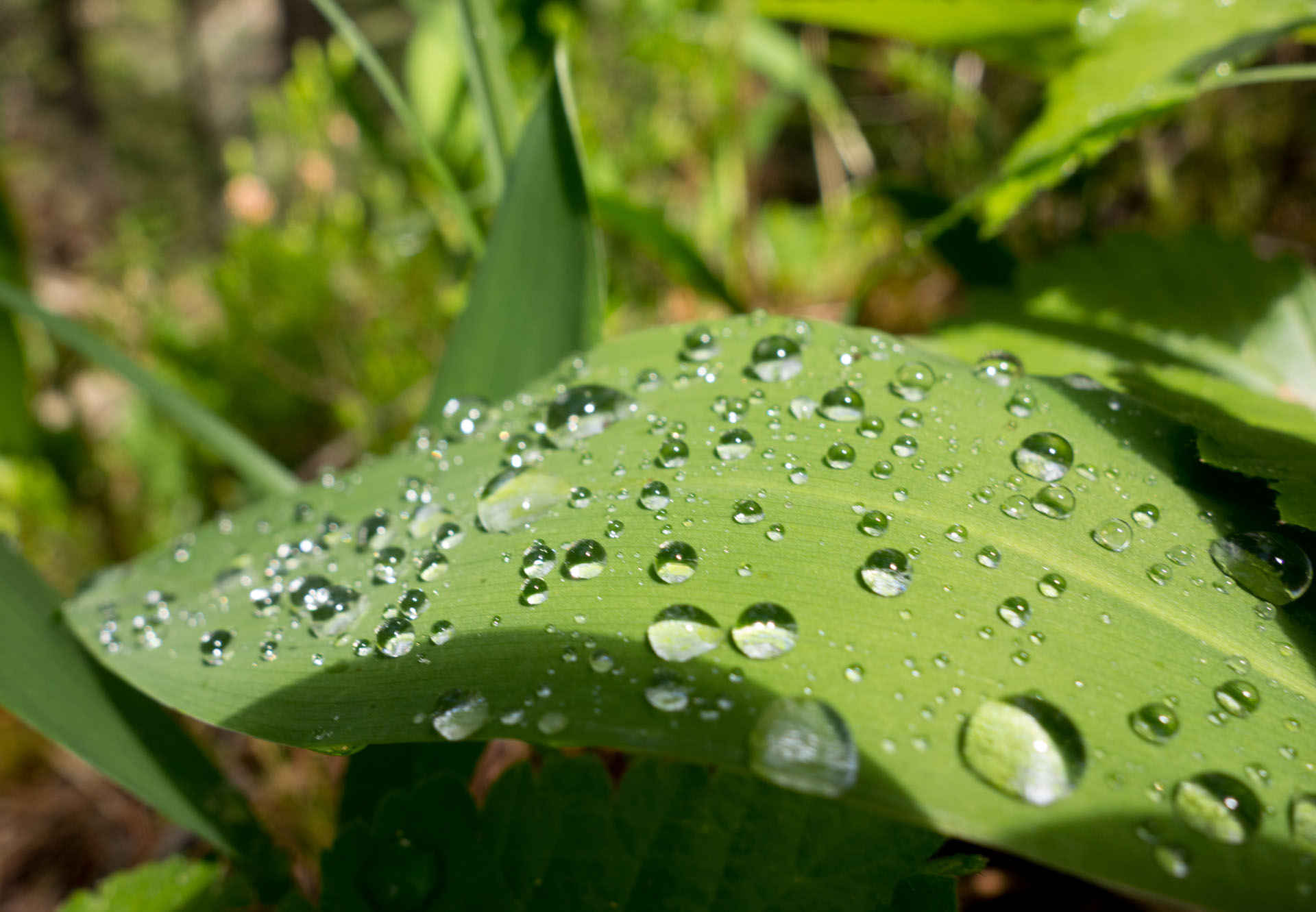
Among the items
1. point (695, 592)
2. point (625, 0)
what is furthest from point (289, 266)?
point (695, 592)

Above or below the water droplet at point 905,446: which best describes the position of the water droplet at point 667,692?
below

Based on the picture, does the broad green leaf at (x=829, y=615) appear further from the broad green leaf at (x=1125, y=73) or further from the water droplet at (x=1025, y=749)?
the broad green leaf at (x=1125, y=73)

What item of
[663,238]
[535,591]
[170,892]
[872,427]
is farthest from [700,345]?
[170,892]

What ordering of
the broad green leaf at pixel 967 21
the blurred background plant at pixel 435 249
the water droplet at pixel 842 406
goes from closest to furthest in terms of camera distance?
the water droplet at pixel 842 406
the broad green leaf at pixel 967 21
the blurred background plant at pixel 435 249

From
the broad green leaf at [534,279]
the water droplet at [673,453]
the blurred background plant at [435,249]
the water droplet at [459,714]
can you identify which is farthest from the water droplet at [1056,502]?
the blurred background plant at [435,249]

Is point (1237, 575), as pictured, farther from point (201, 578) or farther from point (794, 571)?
point (201, 578)

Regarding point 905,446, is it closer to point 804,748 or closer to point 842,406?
point 842,406
